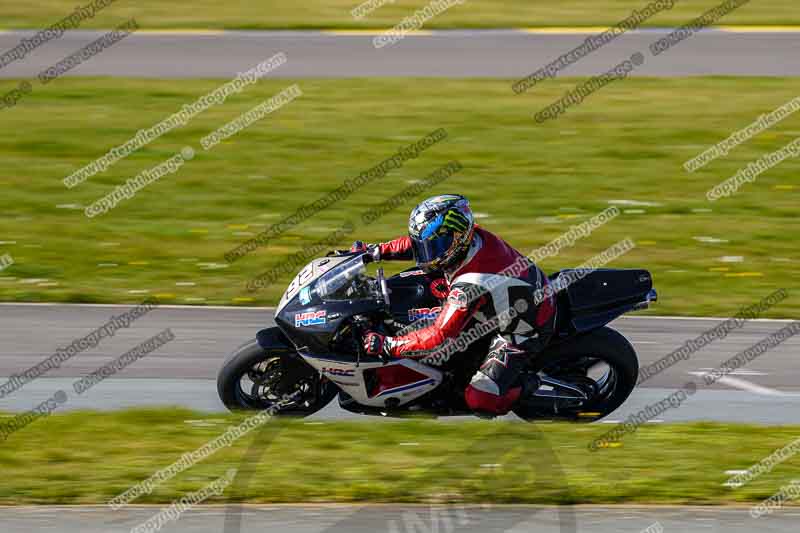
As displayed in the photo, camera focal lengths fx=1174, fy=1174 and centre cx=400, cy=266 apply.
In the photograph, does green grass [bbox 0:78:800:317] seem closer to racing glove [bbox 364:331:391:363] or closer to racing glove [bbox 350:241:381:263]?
racing glove [bbox 350:241:381:263]

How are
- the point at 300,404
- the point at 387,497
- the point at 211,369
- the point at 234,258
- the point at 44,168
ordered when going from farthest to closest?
1. the point at 44,168
2. the point at 234,258
3. the point at 211,369
4. the point at 300,404
5. the point at 387,497

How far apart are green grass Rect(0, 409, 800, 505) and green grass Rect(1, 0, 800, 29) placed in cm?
1815

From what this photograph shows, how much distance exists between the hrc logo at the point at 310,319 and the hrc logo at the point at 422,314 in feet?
2.42

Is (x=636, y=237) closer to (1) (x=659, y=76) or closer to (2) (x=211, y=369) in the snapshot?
(2) (x=211, y=369)

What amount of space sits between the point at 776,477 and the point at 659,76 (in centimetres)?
1494

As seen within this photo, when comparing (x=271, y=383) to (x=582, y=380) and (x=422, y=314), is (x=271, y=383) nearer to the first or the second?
(x=422, y=314)

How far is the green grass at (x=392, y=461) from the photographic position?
7.98m

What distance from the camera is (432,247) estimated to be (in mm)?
8773

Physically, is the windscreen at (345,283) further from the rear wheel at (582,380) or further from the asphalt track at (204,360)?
the rear wheel at (582,380)

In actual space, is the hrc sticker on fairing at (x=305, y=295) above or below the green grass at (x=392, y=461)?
above

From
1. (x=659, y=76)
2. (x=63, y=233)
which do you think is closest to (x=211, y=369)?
(x=63, y=233)

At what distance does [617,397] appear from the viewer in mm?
9523

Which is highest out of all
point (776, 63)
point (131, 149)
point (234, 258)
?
point (131, 149)

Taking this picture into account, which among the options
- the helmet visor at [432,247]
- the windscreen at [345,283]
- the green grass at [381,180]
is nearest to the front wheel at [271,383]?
the windscreen at [345,283]
